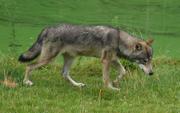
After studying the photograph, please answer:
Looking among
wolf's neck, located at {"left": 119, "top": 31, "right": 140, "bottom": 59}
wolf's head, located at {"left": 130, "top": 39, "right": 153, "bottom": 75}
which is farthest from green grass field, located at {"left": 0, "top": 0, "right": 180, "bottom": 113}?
wolf's neck, located at {"left": 119, "top": 31, "right": 140, "bottom": 59}

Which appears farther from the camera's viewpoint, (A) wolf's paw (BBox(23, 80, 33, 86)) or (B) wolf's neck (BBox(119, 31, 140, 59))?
(B) wolf's neck (BBox(119, 31, 140, 59))

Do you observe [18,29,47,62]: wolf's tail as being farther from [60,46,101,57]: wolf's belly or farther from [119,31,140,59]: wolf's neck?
[119,31,140,59]: wolf's neck

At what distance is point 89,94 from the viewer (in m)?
8.05

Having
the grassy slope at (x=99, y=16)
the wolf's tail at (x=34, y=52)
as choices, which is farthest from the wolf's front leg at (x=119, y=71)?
the grassy slope at (x=99, y=16)

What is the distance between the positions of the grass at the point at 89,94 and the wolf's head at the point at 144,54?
216mm

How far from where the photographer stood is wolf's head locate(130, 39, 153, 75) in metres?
8.90

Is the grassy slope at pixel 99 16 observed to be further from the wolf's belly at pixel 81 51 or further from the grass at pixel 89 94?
the wolf's belly at pixel 81 51

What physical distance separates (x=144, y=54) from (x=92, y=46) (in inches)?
30.5

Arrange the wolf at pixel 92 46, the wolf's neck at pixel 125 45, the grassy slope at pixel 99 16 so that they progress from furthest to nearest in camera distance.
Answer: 1. the grassy slope at pixel 99 16
2. the wolf's neck at pixel 125 45
3. the wolf at pixel 92 46

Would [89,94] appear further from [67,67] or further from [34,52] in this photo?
[34,52]

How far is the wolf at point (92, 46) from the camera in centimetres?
890

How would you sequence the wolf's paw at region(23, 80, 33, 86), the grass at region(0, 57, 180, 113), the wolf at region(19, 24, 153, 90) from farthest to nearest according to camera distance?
the wolf at region(19, 24, 153, 90) < the wolf's paw at region(23, 80, 33, 86) < the grass at region(0, 57, 180, 113)

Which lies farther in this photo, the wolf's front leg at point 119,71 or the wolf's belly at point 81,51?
the wolf's front leg at point 119,71

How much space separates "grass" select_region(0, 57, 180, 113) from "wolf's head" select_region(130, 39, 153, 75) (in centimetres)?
22
